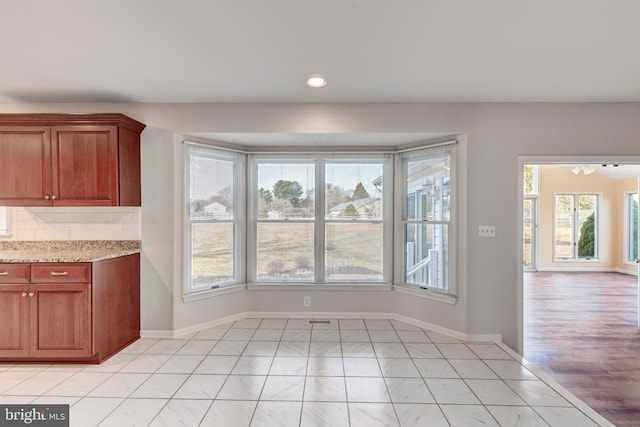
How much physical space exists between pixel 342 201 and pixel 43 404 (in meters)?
3.16

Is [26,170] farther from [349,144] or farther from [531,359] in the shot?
[531,359]

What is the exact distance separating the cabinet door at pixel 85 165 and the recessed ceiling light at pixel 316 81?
1.83m

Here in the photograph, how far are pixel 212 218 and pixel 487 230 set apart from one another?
2.96m

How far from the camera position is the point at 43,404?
2143 millimetres

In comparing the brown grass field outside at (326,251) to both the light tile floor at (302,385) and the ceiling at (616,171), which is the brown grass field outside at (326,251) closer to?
the light tile floor at (302,385)

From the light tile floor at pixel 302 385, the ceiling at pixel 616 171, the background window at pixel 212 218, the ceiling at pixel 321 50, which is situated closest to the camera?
the ceiling at pixel 321 50

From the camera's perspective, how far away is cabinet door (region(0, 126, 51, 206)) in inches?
115

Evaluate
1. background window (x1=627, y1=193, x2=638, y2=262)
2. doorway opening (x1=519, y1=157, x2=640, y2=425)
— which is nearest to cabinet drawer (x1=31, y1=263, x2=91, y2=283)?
doorway opening (x1=519, y1=157, x2=640, y2=425)

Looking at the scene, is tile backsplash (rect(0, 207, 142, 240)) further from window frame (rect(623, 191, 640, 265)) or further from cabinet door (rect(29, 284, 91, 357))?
window frame (rect(623, 191, 640, 265))

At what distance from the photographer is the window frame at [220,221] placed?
3400 mm

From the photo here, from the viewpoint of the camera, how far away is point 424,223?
3.63 meters

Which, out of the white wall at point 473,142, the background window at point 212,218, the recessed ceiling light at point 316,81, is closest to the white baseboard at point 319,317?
the white wall at point 473,142

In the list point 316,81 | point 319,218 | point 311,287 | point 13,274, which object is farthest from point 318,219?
point 13,274

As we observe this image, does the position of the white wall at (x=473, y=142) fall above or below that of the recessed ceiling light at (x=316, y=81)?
below
